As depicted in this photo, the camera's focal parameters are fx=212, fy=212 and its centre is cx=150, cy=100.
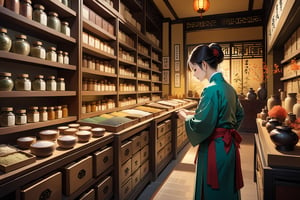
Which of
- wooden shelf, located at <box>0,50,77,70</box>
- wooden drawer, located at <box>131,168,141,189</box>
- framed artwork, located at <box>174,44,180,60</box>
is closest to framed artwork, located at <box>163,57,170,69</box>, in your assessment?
framed artwork, located at <box>174,44,180,60</box>

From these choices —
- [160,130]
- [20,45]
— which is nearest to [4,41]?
[20,45]

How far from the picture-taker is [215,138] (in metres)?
1.45

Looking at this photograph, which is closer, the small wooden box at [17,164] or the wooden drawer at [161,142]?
the small wooden box at [17,164]

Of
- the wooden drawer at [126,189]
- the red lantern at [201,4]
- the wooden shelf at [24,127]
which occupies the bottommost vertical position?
the wooden drawer at [126,189]

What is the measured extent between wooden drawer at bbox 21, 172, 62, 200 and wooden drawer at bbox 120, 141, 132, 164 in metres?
0.78

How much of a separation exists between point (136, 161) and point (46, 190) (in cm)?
127

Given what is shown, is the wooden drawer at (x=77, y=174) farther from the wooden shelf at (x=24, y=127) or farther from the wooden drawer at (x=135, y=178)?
the wooden drawer at (x=135, y=178)

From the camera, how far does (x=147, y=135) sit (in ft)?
9.00

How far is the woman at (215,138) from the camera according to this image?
1.40 metres

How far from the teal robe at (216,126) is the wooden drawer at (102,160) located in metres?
0.75

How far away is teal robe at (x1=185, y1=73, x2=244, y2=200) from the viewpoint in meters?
1.39

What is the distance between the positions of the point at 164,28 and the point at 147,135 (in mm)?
4698

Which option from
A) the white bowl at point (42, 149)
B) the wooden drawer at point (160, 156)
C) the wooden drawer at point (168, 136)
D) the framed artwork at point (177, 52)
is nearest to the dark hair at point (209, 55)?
the white bowl at point (42, 149)

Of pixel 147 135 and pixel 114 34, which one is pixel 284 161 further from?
pixel 114 34
